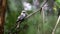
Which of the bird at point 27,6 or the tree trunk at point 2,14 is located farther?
the bird at point 27,6

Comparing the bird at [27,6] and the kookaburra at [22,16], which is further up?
the bird at [27,6]

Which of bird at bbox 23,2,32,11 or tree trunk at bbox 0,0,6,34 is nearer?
tree trunk at bbox 0,0,6,34

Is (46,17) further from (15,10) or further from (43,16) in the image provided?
(15,10)

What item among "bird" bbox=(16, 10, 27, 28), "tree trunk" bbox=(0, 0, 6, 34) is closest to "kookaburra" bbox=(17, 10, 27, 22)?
"bird" bbox=(16, 10, 27, 28)

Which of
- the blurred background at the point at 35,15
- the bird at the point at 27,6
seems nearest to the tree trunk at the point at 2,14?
the blurred background at the point at 35,15

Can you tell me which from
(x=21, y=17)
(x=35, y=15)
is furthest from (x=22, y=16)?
(x=35, y=15)

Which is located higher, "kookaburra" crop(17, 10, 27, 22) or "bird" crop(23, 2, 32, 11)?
"bird" crop(23, 2, 32, 11)

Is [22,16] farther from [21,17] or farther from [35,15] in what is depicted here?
[35,15]

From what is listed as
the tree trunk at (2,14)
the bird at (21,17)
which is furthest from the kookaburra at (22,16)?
the tree trunk at (2,14)

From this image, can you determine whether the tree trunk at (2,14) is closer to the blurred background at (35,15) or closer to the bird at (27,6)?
the blurred background at (35,15)

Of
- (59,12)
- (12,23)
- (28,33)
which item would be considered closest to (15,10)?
(12,23)

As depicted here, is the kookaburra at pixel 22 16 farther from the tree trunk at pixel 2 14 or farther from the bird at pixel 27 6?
the tree trunk at pixel 2 14

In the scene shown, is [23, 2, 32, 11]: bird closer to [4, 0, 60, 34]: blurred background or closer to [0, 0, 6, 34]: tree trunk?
[4, 0, 60, 34]: blurred background

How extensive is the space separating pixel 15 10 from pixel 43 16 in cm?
27
